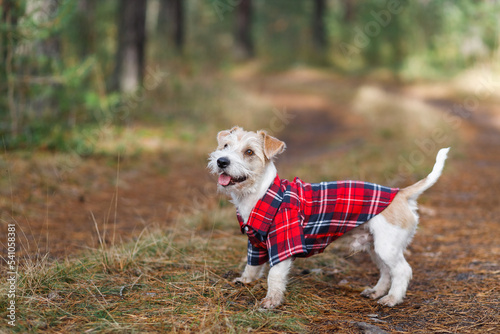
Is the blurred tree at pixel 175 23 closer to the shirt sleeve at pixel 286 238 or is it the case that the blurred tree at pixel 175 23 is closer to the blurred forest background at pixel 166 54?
the blurred forest background at pixel 166 54

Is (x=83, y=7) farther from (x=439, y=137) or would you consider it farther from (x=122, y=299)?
(x=122, y=299)

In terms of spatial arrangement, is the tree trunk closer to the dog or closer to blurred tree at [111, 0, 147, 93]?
blurred tree at [111, 0, 147, 93]

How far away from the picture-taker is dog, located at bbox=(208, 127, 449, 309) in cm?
340

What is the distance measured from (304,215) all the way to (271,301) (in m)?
0.71

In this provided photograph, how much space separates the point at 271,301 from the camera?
3.21m

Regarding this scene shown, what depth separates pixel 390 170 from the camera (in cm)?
718

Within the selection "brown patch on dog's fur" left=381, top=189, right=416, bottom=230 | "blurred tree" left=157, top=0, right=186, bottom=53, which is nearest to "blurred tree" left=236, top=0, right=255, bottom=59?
"blurred tree" left=157, top=0, right=186, bottom=53

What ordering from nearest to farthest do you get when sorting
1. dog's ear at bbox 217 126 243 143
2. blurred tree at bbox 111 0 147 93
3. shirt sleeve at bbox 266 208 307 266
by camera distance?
shirt sleeve at bbox 266 208 307 266
dog's ear at bbox 217 126 243 143
blurred tree at bbox 111 0 147 93

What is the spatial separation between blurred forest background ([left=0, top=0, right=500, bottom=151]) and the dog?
4.32 m

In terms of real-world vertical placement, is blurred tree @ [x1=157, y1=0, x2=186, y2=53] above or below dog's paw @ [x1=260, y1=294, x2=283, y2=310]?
above

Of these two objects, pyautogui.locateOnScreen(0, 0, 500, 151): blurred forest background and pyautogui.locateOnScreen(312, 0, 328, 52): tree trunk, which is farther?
pyautogui.locateOnScreen(312, 0, 328, 52): tree trunk

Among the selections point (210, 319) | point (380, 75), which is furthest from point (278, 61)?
point (210, 319)

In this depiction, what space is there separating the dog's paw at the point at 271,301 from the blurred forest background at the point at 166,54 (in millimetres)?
5029

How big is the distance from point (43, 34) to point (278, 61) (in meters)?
18.8
